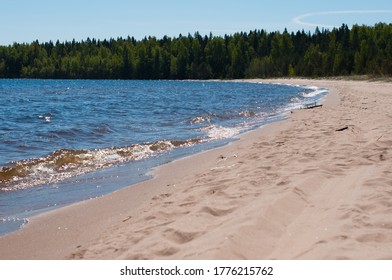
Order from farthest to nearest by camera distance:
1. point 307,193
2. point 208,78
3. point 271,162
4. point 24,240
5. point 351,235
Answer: point 208,78, point 271,162, point 307,193, point 24,240, point 351,235

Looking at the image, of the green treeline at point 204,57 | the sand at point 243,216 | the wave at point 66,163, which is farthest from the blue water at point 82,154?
the green treeline at point 204,57

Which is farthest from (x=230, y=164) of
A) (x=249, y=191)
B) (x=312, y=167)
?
(x=249, y=191)

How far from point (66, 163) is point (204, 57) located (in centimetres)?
13344

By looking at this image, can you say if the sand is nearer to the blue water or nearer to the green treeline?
the blue water

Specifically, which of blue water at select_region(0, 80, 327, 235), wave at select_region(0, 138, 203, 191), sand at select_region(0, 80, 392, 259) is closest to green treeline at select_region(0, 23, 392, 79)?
blue water at select_region(0, 80, 327, 235)

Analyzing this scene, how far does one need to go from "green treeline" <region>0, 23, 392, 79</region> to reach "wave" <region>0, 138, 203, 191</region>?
8433cm

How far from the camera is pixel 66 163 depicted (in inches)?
398

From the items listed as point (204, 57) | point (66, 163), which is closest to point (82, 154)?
point (66, 163)

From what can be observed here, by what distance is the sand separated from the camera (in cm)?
391

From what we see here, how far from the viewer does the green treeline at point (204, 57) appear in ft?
367

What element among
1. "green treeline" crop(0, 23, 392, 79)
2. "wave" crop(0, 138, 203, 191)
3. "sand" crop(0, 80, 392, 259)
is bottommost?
"wave" crop(0, 138, 203, 191)

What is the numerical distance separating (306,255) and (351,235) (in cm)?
59

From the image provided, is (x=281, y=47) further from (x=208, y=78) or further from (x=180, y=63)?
(x=180, y=63)

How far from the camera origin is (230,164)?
840cm
